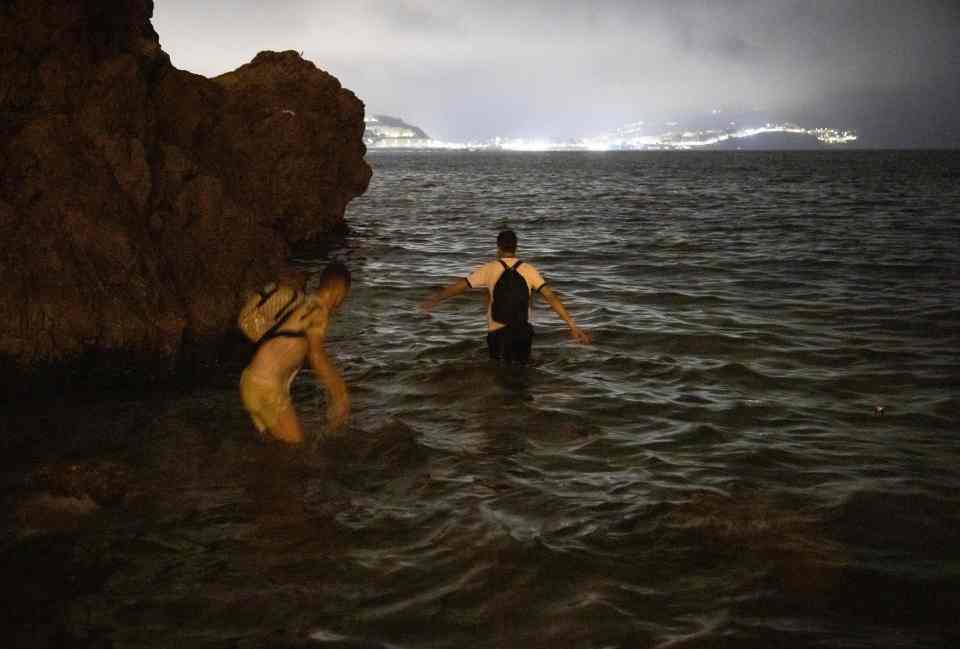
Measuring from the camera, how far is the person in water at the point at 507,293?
30.7ft

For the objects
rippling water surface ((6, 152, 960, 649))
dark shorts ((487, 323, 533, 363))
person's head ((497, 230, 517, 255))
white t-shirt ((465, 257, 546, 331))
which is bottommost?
rippling water surface ((6, 152, 960, 649))

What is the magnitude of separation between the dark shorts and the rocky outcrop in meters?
3.84

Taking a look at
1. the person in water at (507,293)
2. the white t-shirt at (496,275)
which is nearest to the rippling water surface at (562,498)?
the person in water at (507,293)

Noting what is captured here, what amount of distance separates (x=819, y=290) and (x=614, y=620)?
1305 centimetres

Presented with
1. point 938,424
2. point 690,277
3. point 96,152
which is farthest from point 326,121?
point 938,424

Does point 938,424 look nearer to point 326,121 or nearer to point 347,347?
point 347,347

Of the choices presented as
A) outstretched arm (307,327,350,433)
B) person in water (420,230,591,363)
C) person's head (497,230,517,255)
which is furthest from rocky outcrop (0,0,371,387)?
person's head (497,230,517,255)

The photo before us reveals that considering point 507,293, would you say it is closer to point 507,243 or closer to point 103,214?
point 507,243

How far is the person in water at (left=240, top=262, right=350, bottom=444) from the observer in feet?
20.3

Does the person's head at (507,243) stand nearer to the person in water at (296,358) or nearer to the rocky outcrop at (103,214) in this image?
the person in water at (296,358)

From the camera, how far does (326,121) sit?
24375mm

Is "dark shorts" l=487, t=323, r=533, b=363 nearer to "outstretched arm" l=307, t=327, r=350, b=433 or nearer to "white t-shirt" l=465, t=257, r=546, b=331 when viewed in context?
"white t-shirt" l=465, t=257, r=546, b=331

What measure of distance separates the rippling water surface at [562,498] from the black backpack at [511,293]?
94 cm

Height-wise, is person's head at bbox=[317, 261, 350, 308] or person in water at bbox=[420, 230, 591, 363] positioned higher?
person's head at bbox=[317, 261, 350, 308]
